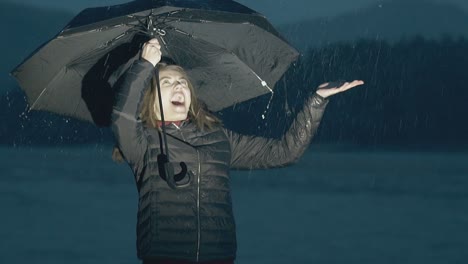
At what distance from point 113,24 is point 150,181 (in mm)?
664

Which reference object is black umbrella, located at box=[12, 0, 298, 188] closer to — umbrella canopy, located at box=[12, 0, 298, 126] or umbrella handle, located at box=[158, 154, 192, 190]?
umbrella canopy, located at box=[12, 0, 298, 126]

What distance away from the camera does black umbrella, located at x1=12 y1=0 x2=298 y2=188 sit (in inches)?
177

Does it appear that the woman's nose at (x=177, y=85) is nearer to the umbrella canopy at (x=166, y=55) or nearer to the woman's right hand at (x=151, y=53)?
the woman's right hand at (x=151, y=53)

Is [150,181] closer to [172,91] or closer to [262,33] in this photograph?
[172,91]

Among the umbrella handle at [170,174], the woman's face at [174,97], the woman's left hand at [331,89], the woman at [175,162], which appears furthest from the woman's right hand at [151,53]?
the woman's left hand at [331,89]

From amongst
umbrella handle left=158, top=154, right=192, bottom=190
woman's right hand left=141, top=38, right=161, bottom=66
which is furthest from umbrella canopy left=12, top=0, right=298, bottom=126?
umbrella handle left=158, top=154, right=192, bottom=190

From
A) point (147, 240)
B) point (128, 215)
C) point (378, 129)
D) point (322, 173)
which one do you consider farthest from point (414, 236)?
point (378, 129)

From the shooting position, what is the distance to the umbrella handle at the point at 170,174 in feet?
13.3

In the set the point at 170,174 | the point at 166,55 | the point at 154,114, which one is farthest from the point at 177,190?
the point at 166,55

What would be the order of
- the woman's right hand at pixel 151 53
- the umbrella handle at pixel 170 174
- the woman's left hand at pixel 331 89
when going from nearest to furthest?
the umbrella handle at pixel 170 174
the woman's right hand at pixel 151 53
the woman's left hand at pixel 331 89

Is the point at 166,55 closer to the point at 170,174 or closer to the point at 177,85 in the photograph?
the point at 177,85

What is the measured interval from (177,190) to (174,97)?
398 mm

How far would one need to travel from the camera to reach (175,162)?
4.18 m

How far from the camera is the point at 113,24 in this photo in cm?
438
